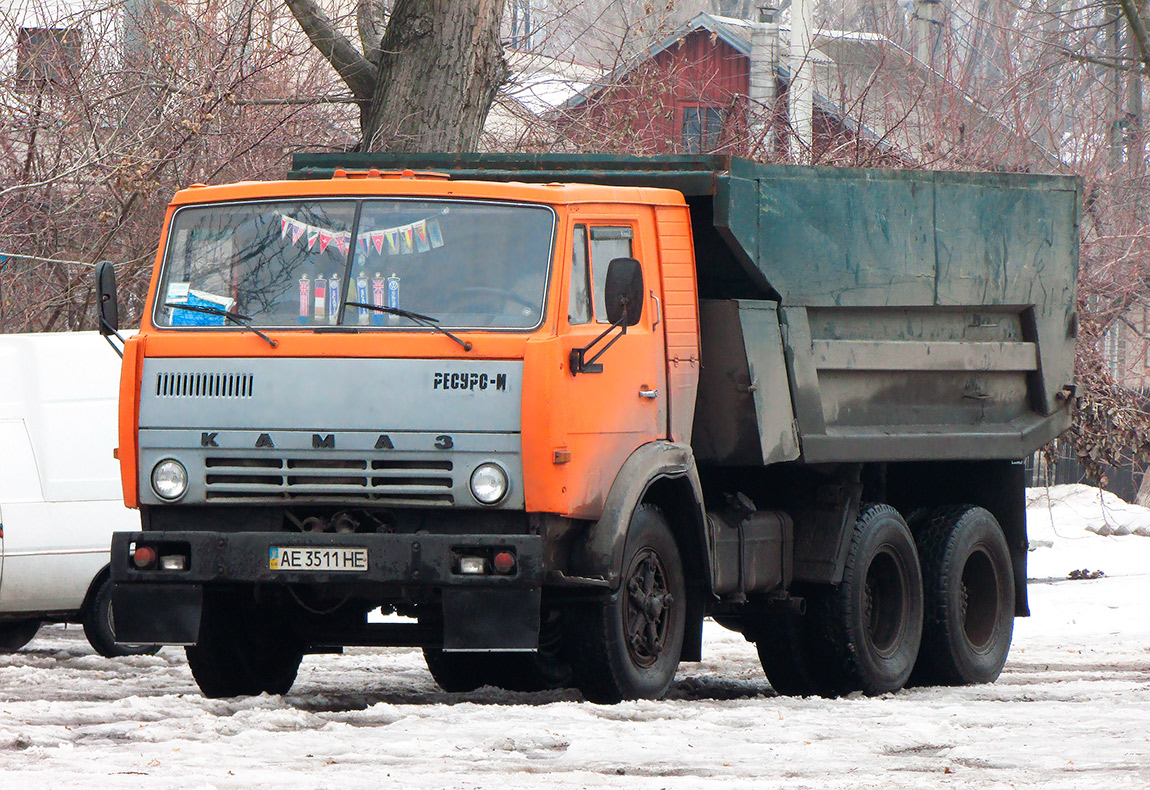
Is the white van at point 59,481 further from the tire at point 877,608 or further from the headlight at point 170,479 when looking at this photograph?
the tire at point 877,608

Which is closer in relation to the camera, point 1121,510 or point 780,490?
point 780,490

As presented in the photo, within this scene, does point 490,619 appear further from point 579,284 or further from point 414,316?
point 579,284

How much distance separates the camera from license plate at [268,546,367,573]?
791 cm

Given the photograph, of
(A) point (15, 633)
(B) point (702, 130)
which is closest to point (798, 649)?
(A) point (15, 633)

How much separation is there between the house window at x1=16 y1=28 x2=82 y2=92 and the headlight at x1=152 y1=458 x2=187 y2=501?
7.16 m

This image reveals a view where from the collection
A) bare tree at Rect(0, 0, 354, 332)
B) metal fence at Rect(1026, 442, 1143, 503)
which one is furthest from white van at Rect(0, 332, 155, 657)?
metal fence at Rect(1026, 442, 1143, 503)

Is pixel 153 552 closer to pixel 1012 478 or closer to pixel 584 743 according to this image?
pixel 584 743

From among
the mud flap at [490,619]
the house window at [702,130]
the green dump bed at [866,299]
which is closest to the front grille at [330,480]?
the mud flap at [490,619]

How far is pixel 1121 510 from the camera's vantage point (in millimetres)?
24625

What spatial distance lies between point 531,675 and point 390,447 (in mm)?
2880

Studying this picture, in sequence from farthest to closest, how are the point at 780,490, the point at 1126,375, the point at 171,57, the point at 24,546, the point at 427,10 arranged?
the point at 1126,375, the point at 171,57, the point at 427,10, the point at 24,546, the point at 780,490

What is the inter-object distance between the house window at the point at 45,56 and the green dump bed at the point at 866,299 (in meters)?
5.16

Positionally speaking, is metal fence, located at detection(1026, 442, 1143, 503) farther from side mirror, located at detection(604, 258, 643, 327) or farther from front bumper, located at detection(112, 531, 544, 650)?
front bumper, located at detection(112, 531, 544, 650)

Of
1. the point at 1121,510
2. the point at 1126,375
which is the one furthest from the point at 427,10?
the point at 1126,375
